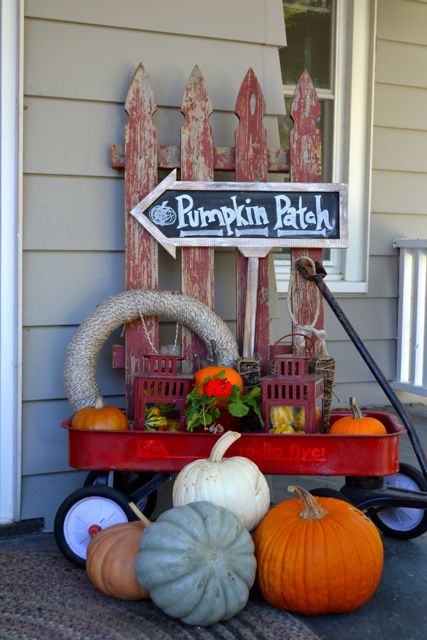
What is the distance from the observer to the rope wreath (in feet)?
9.61

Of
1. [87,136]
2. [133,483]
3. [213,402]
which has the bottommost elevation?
[133,483]

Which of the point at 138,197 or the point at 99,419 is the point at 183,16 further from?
the point at 99,419

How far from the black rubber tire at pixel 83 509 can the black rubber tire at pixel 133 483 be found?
0.12 metres

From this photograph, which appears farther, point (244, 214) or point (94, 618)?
point (244, 214)

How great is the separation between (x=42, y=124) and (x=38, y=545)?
1.71 metres

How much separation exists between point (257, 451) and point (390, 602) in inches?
26.4

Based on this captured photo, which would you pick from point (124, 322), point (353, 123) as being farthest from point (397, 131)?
point (124, 322)

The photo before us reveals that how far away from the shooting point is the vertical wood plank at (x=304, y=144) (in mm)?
3166

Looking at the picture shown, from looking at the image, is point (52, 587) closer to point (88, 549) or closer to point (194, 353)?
point (88, 549)

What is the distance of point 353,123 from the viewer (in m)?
4.99

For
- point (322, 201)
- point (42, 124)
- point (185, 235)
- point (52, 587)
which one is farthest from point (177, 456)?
point (42, 124)

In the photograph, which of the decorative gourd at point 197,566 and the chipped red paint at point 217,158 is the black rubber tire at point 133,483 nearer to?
the decorative gourd at point 197,566

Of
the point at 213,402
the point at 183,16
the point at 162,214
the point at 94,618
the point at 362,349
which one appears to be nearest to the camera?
the point at 94,618

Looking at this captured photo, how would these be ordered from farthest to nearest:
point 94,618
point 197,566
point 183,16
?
point 183,16 → point 94,618 → point 197,566
